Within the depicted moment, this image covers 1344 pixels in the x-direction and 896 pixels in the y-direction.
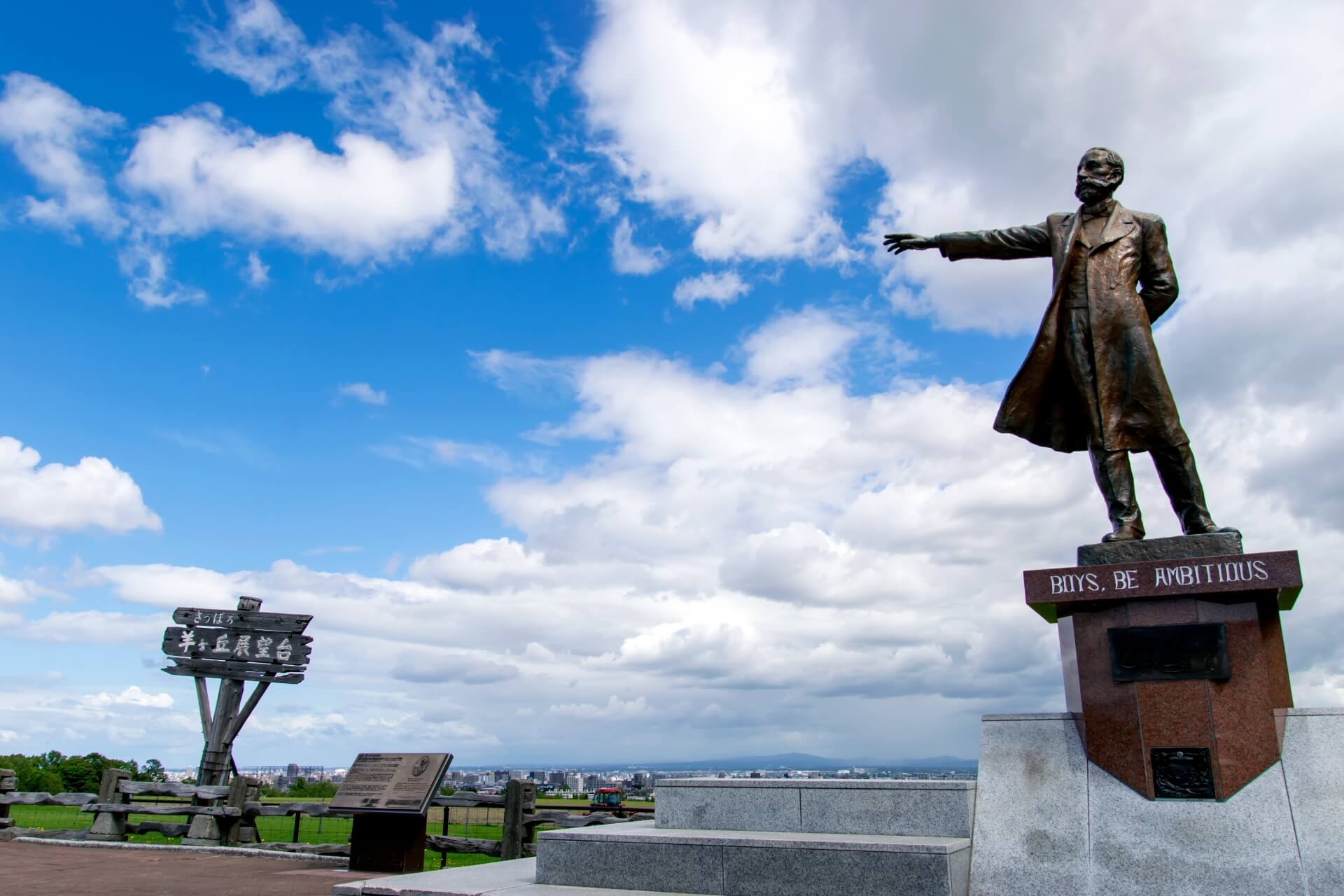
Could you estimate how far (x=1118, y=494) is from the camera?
6.43 metres

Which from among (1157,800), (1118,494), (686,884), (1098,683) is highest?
(1118,494)

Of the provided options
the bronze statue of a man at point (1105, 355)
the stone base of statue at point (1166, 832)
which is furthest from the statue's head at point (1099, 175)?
the stone base of statue at point (1166, 832)

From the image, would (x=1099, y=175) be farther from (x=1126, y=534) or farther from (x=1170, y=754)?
(x=1170, y=754)

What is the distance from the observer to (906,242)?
761 cm

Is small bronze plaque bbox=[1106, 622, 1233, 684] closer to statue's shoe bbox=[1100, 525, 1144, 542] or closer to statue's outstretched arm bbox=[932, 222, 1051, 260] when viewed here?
statue's shoe bbox=[1100, 525, 1144, 542]

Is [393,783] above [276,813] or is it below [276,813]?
above

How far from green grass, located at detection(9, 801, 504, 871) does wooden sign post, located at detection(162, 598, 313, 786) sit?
1.58 meters

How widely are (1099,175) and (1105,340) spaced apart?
1314 millimetres

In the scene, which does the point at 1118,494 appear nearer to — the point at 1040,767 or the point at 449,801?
the point at 1040,767

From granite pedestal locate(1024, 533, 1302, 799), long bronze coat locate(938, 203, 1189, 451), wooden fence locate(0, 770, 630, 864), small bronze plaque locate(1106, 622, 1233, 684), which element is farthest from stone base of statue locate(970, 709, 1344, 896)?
wooden fence locate(0, 770, 630, 864)

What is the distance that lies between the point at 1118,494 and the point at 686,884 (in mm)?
3961

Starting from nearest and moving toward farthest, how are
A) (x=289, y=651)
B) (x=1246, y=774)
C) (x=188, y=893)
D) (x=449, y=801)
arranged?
(x=1246, y=774) < (x=188, y=893) < (x=449, y=801) < (x=289, y=651)

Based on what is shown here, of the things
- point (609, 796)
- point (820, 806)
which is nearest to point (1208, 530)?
point (820, 806)

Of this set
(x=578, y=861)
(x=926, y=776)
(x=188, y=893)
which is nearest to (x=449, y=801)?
(x=188, y=893)
